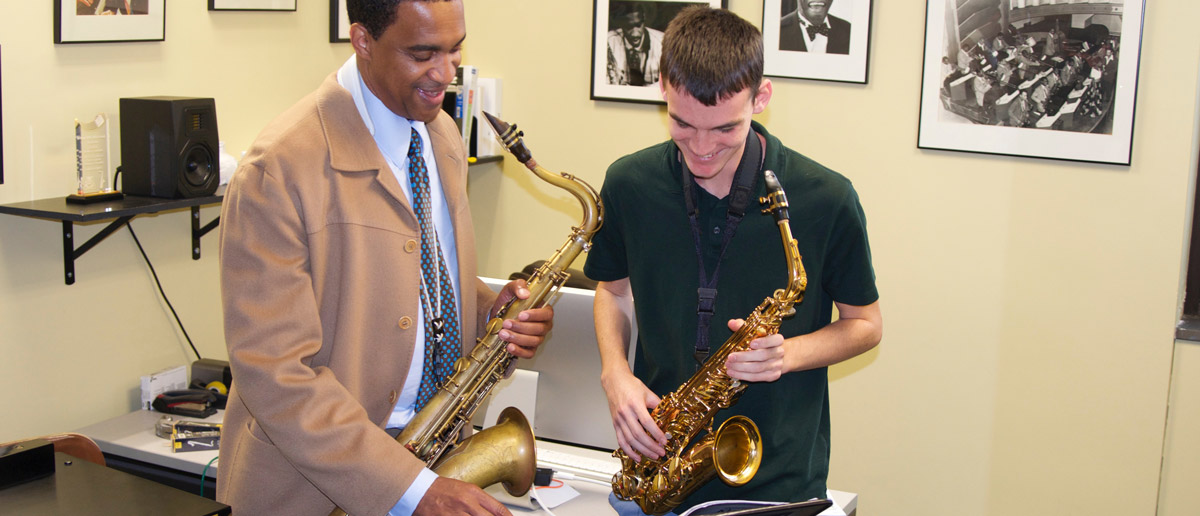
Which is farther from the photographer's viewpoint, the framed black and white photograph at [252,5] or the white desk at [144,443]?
the framed black and white photograph at [252,5]

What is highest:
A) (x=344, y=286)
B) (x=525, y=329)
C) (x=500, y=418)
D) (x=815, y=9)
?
(x=815, y=9)

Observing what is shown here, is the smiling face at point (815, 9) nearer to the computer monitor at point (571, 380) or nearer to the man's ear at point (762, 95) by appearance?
the computer monitor at point (571, 380)

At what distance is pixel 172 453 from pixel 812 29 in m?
2.90

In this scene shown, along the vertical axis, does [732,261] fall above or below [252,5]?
below

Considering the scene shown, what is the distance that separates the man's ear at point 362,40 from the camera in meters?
1.84

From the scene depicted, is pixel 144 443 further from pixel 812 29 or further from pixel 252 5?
pixel 812 29

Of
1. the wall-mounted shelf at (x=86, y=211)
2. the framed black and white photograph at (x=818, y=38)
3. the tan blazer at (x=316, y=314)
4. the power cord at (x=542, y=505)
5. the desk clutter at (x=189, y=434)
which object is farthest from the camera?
the framed black and white photograph at (x=818, y=38)

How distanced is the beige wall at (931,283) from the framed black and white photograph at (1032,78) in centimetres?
6

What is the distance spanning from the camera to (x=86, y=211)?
2.92 metres

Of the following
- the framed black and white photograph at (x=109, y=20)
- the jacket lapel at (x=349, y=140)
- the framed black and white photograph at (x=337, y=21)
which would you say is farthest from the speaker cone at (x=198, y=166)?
the jacket lapel at (x=349, y=140)

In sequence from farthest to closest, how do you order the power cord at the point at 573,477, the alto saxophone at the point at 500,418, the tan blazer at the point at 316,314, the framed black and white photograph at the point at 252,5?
the framed black and white photograph at the point at 252,5, the power cord at the point at 573,477, the alto saxophone at the point at 500,418, the tan blazer at the point at 316,314

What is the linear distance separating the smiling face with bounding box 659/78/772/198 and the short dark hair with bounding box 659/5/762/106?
16 millimetres

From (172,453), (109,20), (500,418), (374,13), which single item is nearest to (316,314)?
(374,13)

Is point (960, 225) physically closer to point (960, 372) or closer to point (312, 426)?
point (960, 372)
